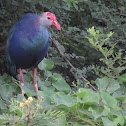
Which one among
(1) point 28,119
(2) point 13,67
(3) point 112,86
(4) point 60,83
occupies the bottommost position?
(2) point 13,67

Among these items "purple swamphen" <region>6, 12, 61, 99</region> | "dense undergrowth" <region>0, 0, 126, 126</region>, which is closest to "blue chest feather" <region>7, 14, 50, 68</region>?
"purple swamphen" <region>6, 12, 61, 99</region>

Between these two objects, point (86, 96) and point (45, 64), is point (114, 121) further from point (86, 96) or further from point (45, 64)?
point (45, 64)

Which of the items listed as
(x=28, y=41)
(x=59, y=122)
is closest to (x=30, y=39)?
(x=28, y=41)

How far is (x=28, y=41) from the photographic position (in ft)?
7.76

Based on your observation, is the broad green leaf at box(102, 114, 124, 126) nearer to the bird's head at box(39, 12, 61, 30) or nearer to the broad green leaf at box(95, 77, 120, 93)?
the broad green leaf at box(95, 77, 120, 93)

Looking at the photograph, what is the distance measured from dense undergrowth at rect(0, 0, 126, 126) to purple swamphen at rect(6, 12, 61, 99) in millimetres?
140

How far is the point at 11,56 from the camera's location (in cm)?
259

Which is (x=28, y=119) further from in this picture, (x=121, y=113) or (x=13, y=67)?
(x=13, y=67)

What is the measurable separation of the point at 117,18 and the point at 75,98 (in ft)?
5.86

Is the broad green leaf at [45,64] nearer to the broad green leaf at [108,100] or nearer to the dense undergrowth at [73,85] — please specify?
the dense undergrowth at [73,85]

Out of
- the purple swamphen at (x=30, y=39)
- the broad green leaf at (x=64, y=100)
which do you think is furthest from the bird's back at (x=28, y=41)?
the broad green leaf at (x=64, y=100)

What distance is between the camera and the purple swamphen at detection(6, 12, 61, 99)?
237cm

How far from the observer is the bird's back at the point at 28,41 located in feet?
7.77

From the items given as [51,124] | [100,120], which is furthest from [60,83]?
[51,124]
